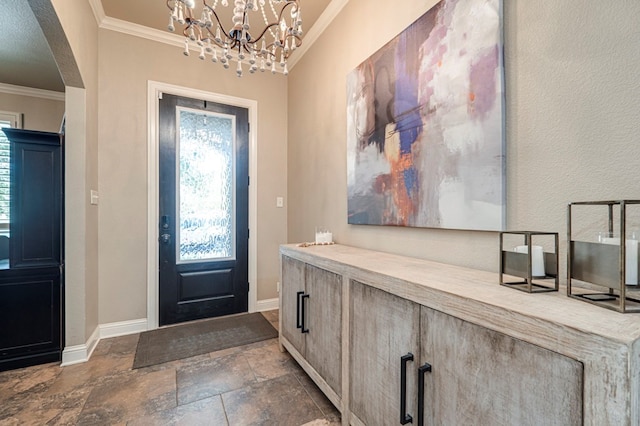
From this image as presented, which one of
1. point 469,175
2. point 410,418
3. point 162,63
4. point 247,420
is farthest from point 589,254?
point 162,63

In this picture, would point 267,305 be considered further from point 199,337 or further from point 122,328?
point 122,328

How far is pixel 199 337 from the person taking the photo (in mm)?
2594

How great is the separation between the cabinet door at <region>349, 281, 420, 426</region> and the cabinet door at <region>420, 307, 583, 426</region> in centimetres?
8

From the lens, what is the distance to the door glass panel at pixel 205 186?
2979mm

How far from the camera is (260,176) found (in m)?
3.33

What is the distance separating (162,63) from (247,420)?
3135 millimetres

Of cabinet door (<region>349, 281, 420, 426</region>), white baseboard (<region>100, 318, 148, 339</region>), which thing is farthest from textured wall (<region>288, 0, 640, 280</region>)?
white baseboard (<region>100, 318, 148, 339</region>)

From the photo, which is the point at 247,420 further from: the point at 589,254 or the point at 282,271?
the point at 589,254

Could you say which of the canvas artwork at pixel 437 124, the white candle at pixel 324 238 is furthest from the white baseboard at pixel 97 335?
the canvas artwork at pixel 437 124

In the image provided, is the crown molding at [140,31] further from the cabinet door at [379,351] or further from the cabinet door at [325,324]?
the cabinet door at [379,351]

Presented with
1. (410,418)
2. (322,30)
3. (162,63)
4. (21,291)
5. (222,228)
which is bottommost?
(410,418)

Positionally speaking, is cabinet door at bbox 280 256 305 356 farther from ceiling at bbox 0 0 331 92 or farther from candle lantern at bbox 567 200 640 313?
ceiling at bbox 0 0 331 92

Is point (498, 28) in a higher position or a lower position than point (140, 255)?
higher

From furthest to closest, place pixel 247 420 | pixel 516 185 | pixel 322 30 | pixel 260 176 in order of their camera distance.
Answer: pixel 260 176 → pixel 322 30 → pixel 247 420 → pixel 516 185
